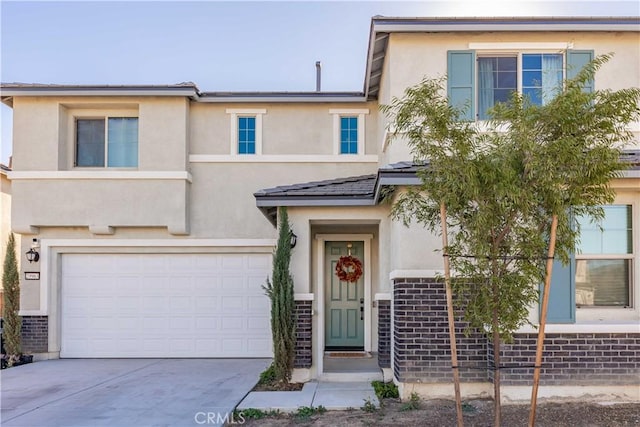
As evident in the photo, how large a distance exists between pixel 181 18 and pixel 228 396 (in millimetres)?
8292

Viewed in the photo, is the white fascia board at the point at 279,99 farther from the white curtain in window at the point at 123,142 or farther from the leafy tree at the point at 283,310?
the leafy tree at the point at 283,310

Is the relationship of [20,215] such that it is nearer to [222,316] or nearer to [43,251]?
[43,251]

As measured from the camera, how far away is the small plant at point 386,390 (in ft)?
25.6

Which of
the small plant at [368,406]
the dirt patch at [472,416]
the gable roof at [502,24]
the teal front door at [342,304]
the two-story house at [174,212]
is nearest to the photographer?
the dirt patch at [472,416]

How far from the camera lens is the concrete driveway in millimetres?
7051

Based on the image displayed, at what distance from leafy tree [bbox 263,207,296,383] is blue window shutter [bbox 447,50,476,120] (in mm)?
3346

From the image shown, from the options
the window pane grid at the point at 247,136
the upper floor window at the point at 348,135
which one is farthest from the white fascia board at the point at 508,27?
the window pane grid at the point at 247,136

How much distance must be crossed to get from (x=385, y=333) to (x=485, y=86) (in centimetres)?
436

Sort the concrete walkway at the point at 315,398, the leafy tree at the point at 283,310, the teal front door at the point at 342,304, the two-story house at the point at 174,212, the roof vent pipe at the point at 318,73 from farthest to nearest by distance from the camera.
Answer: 1. the roof vent pipe at the point at 318,73
2. the teal front door at the point at 342,304
3. the two-story house at the point at 174,212
4. the leafy tree at the point at 283,310
5. the concrete walkway at the point at 315,398

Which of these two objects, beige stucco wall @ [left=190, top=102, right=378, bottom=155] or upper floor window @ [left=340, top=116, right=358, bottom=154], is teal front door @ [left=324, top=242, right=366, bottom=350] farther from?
beige stucco wall @ [left=190, top=102, right=378, bottom=155]

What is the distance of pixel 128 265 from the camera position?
39.1ft

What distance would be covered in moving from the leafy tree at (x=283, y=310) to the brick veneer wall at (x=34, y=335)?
5842mm

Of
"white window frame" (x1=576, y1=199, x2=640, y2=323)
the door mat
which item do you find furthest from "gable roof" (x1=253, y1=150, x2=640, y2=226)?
the door mat

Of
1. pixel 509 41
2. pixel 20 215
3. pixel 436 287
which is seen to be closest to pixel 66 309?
pixel 20 215
